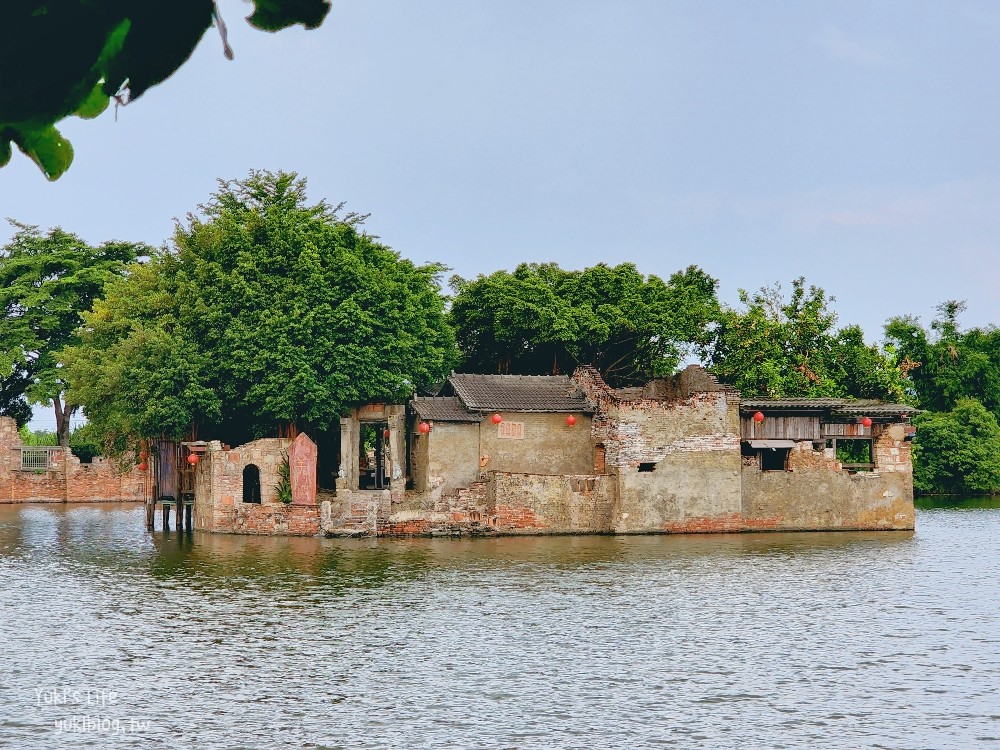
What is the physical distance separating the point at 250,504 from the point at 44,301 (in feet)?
92.7

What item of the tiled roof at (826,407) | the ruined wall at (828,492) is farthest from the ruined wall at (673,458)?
the tiled roof at (826,407)

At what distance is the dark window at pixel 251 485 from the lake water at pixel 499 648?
6470 mm

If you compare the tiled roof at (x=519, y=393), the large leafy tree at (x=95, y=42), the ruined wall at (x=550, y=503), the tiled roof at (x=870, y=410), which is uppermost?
the tiled roof at (x=519, y=393)

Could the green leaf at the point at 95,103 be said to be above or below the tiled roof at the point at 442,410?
below

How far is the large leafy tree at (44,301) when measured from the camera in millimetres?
57219

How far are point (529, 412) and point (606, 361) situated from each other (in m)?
13.5

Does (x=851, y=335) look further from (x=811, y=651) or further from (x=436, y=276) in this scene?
(x=811, y=651)

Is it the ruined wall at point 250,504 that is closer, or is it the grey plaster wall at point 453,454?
the ruined wall at point 250,504

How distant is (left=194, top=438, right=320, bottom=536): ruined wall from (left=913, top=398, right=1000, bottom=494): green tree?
130 ft

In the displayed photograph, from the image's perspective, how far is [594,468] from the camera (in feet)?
127

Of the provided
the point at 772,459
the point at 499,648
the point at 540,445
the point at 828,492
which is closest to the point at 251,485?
the point at 540,445

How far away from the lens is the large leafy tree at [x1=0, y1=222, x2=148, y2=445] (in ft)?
188

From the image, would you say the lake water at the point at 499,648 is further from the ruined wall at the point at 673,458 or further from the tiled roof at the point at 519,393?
the tiled roof at the point at 519,393

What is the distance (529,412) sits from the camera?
3844cm
